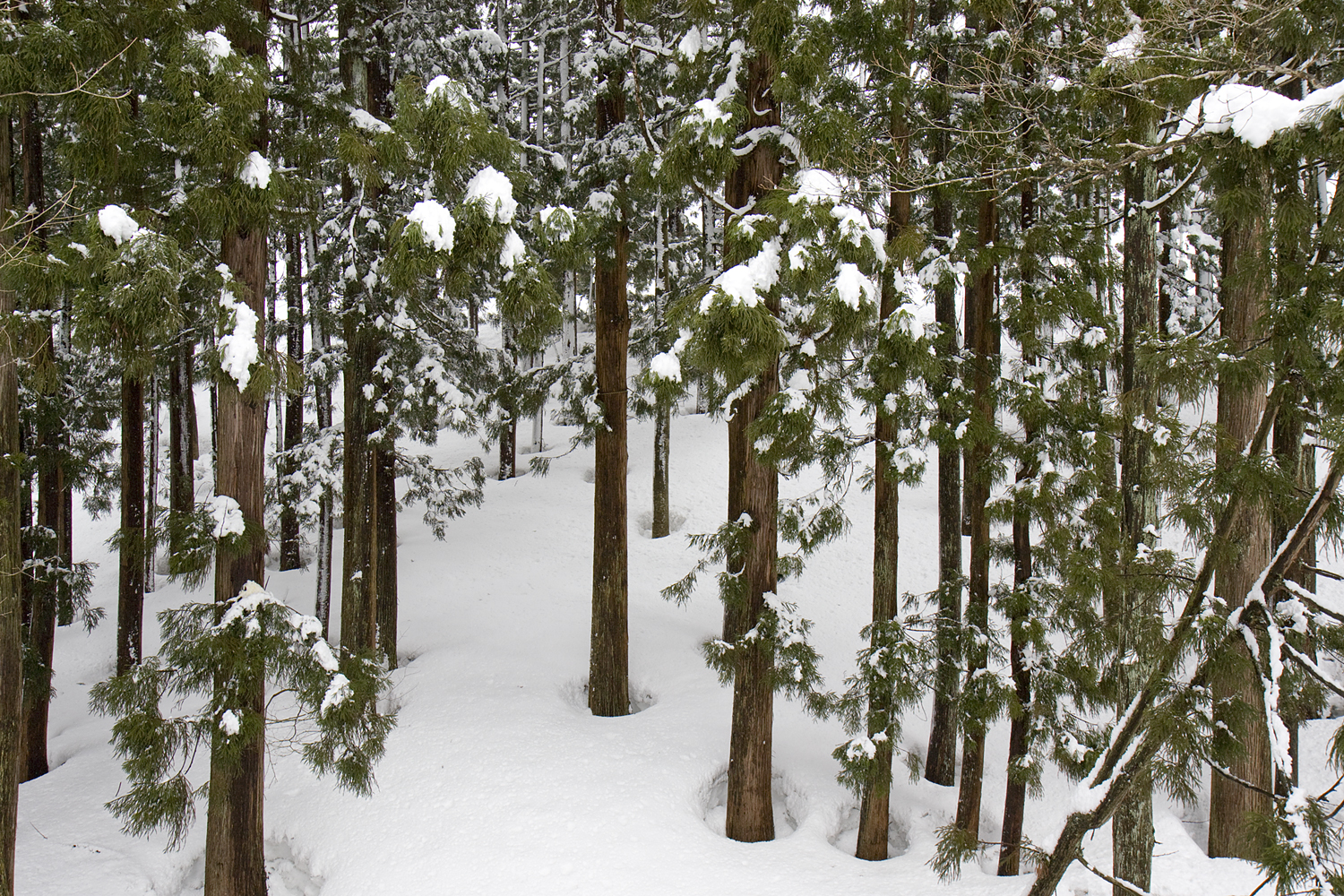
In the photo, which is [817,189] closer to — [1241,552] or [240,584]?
[1241,552]

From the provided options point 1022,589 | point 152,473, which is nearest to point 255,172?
point 1022,589

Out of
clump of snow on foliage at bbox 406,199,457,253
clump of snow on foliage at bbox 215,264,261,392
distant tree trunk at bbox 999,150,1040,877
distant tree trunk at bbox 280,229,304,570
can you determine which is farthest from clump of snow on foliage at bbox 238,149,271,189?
distant tree trunk at bbox 280,229,304,570

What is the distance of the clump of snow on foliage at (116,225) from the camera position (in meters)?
5.90

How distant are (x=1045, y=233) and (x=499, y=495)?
13.5 metres

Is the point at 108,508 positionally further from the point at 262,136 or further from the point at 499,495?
the point at 262,136

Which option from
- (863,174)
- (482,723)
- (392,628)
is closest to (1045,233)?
(863,174)

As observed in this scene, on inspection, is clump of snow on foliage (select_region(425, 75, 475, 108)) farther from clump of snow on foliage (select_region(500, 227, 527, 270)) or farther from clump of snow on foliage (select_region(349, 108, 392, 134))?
clump of snow on foliage (select_region(349, 108, 392, 134))

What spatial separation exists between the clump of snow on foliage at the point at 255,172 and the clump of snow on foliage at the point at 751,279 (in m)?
3.71

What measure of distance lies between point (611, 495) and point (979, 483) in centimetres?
498

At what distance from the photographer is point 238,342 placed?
248 inches

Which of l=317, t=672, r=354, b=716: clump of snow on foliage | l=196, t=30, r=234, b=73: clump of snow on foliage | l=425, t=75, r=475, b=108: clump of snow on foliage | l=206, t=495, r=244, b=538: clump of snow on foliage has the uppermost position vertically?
l=196, t=30, r=234, b=73: clump of snow on foliage

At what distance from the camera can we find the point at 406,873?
8078mm

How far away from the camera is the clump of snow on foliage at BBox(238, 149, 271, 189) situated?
6387 millimetres

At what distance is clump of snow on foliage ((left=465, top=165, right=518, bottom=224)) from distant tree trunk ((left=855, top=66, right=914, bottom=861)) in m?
3.57
